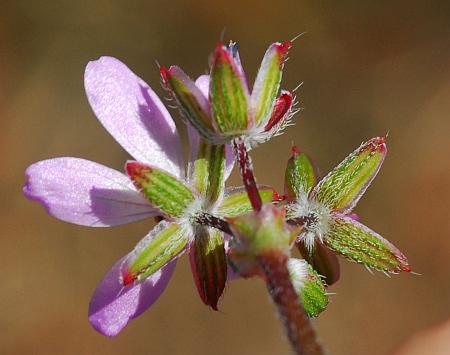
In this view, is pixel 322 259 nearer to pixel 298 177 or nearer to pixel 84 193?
pixel 298 177

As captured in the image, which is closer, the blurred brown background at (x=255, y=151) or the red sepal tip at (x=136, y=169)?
the red sepal tip at (x=136, y=169)

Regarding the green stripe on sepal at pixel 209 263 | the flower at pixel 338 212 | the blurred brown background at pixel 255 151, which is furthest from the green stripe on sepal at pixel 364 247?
the blurred brown background at pixel 255 151

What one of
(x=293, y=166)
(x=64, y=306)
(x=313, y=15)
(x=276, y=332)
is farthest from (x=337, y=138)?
(x=293, y=166)

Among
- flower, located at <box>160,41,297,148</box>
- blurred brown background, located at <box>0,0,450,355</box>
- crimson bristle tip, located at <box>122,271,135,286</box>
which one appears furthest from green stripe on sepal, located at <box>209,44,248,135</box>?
blurred brown background, located at <box>0,0,450,355</box>

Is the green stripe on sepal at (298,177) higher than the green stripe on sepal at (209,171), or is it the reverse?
the green stripe on sepal at (209,171)

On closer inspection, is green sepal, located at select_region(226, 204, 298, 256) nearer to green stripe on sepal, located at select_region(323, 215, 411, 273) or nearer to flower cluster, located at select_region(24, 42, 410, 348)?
flower cluster, located at select_region(24, 42, 410, 348)

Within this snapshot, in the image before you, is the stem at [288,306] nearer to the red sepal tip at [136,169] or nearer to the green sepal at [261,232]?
the green sepal at [261,232]

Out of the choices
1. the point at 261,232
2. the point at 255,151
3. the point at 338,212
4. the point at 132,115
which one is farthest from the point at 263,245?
the point at 255,151
